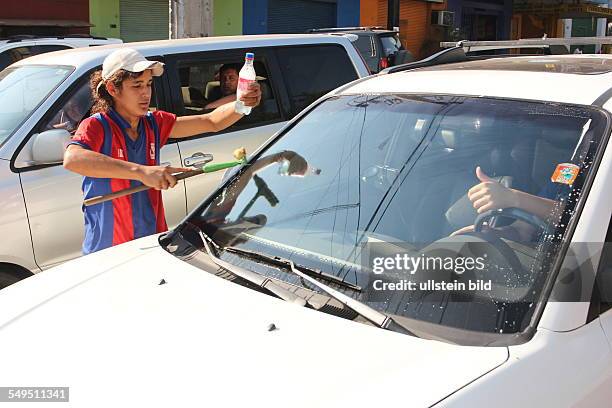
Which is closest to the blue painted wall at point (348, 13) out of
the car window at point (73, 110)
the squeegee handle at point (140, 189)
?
the car window at point (73, 110)

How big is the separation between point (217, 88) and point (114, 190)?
2.09 m

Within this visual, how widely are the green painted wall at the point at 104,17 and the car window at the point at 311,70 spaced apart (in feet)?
31.6

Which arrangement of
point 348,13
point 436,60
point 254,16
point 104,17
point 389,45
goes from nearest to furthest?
point 436,60 < point 389,45 < point 104,17 < point 254,16 < point 348,13

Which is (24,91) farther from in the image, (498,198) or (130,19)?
(130,19)

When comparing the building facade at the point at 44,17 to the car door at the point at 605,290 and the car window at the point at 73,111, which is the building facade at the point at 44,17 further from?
the car door at the point at 605,290

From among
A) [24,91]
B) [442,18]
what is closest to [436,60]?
[24,91]

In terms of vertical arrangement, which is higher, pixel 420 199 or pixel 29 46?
pixel 29 46

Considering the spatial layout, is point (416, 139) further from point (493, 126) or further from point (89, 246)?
point (89, 246)

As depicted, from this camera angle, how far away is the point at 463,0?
78.7 ft

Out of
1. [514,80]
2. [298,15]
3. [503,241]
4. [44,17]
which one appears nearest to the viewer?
[503,241]

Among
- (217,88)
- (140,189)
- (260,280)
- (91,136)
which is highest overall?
(217,88)

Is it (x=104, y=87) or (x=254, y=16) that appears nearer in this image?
(x=104, y=87)

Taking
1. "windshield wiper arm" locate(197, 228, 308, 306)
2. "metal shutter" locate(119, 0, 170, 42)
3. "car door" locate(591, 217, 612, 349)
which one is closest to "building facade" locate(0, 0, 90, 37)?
"metal shutter" locate(119, 0, 170, 42)

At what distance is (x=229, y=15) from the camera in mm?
16250
